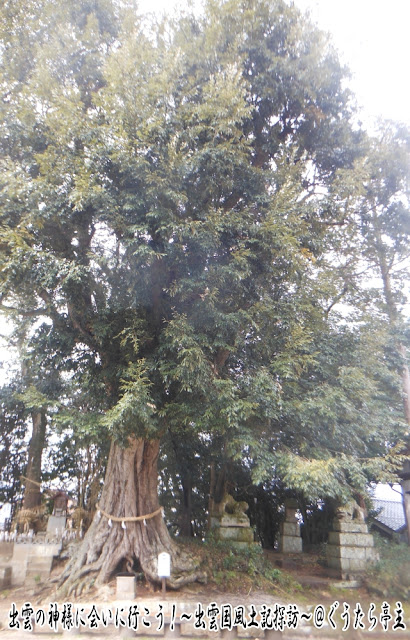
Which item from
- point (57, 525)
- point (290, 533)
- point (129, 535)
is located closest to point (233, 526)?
point (290, 533)

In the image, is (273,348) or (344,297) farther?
(344,297)

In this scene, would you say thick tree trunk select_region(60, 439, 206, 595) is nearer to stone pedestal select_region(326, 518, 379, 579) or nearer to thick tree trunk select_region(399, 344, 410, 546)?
stone pedestal select_region(326, 518, 379, 579)

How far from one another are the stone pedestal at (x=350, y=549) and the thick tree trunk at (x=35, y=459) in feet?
27.8

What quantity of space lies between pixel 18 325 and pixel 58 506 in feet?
15.8

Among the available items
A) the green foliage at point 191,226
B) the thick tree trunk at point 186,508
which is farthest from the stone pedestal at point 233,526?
the thick tree trunk at point 186,508

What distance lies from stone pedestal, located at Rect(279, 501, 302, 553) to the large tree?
4.54m

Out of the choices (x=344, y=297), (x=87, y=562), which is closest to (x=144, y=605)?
(x=87, y=562)

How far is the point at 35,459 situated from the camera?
13.3m

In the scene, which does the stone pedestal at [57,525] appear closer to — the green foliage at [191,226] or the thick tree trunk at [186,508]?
the green foliage at [191,226]

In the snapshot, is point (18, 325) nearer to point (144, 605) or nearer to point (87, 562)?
point (87, 562)

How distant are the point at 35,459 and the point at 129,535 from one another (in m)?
6.49

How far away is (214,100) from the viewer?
769 centimetres

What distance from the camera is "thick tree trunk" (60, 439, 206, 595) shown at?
7.73m

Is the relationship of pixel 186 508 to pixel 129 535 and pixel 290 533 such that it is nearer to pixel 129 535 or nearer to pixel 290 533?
pixel 290 533
